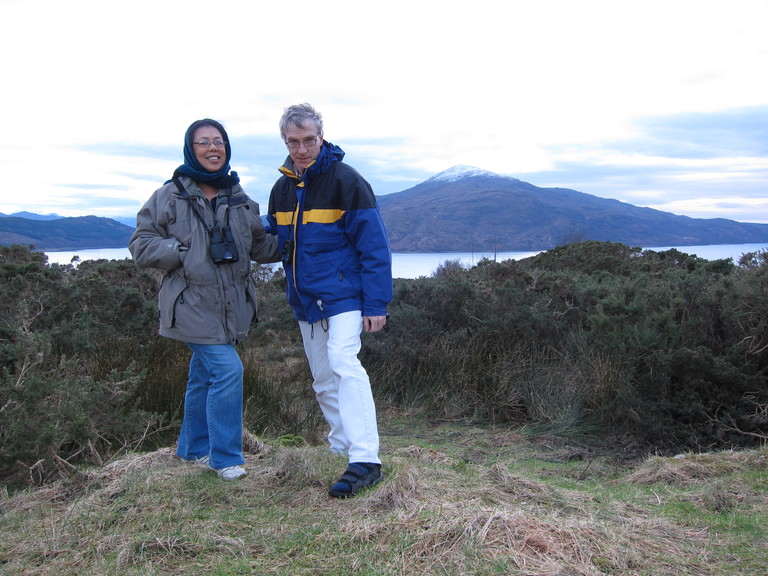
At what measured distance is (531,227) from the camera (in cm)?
4712

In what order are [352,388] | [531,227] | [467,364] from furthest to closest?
[531,227] < [467,364] < [352,388]

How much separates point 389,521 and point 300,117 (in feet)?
6.97

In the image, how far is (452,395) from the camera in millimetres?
6762

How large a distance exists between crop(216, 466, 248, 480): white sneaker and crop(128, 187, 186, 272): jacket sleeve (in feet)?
3.69

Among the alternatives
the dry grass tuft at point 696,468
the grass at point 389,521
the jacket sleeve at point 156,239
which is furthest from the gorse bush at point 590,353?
the jacket sleeve at point 156,239

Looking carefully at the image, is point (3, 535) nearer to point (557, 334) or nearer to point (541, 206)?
point (557, 334)

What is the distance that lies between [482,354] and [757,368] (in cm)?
246

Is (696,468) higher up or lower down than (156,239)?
lower down

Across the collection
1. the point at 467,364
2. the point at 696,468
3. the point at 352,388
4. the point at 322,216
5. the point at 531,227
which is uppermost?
the point at 531,227

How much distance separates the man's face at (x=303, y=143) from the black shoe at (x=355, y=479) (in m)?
1.64

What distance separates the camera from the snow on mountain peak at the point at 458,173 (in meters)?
112

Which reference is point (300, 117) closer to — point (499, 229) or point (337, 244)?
point (337, 244)

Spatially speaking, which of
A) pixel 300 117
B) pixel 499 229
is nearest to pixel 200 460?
pixel 300 117

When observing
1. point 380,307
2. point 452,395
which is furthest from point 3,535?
point 452,395
